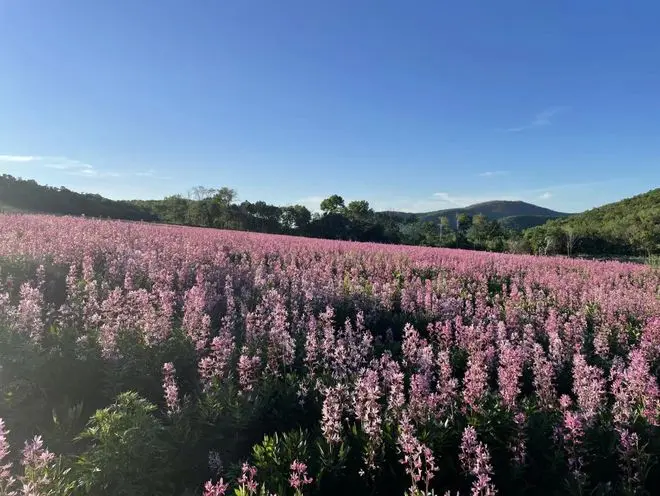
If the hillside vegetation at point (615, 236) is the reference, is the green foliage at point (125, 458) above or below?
below

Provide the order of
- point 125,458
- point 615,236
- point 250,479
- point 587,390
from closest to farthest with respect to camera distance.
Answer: point 250,479 < point 125,458 < point 587,390 < point 615,236

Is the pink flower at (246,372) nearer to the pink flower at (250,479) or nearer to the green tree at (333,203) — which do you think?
the pink flower at (250,479)

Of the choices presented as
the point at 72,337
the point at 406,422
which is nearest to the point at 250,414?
the point at 406,422

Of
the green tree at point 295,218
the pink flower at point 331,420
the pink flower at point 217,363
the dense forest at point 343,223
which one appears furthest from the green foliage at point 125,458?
the green tree at point 295,218

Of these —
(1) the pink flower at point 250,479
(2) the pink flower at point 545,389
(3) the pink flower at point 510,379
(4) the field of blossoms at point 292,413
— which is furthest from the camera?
(2) the pink flower at point 545,389

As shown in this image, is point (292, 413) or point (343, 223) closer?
point (292, 413)

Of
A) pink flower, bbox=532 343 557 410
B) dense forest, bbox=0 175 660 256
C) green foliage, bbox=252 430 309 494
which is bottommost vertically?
green foliage, bbox=252 430 309 494

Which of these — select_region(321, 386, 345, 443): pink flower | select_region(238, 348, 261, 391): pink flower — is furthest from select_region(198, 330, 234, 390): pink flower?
select_region(321, 386, 345, 443): pink flower

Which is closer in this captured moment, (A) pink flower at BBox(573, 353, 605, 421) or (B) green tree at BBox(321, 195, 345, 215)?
(A) pink flower at BBox(573, 353, 605, 421)

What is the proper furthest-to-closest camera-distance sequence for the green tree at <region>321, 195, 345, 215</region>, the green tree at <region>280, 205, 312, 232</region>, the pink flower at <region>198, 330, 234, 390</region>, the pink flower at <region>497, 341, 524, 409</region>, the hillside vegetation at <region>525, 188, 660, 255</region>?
1. the green tree at <region>321, 195, 345, 215</region>
2. the green tree at <region>280, 205, 312, 232</region>
3. the hillside vegetation at <region>525, 188, 660, 255</region>
4. the pink flower at <region>198, 330, 234, 390</region>
5. the pink flower at <region>497, 341, 524, 409</region>

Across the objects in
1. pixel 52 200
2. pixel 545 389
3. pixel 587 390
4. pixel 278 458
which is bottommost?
pixel 278 458

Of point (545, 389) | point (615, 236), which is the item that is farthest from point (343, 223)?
point (545, 389)

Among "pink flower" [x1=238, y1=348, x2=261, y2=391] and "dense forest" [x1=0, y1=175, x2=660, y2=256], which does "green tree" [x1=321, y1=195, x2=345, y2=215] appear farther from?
"pink flower" [x1=238, y1=348, x2=261, y2=391]

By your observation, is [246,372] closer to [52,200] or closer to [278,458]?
[278,458]
